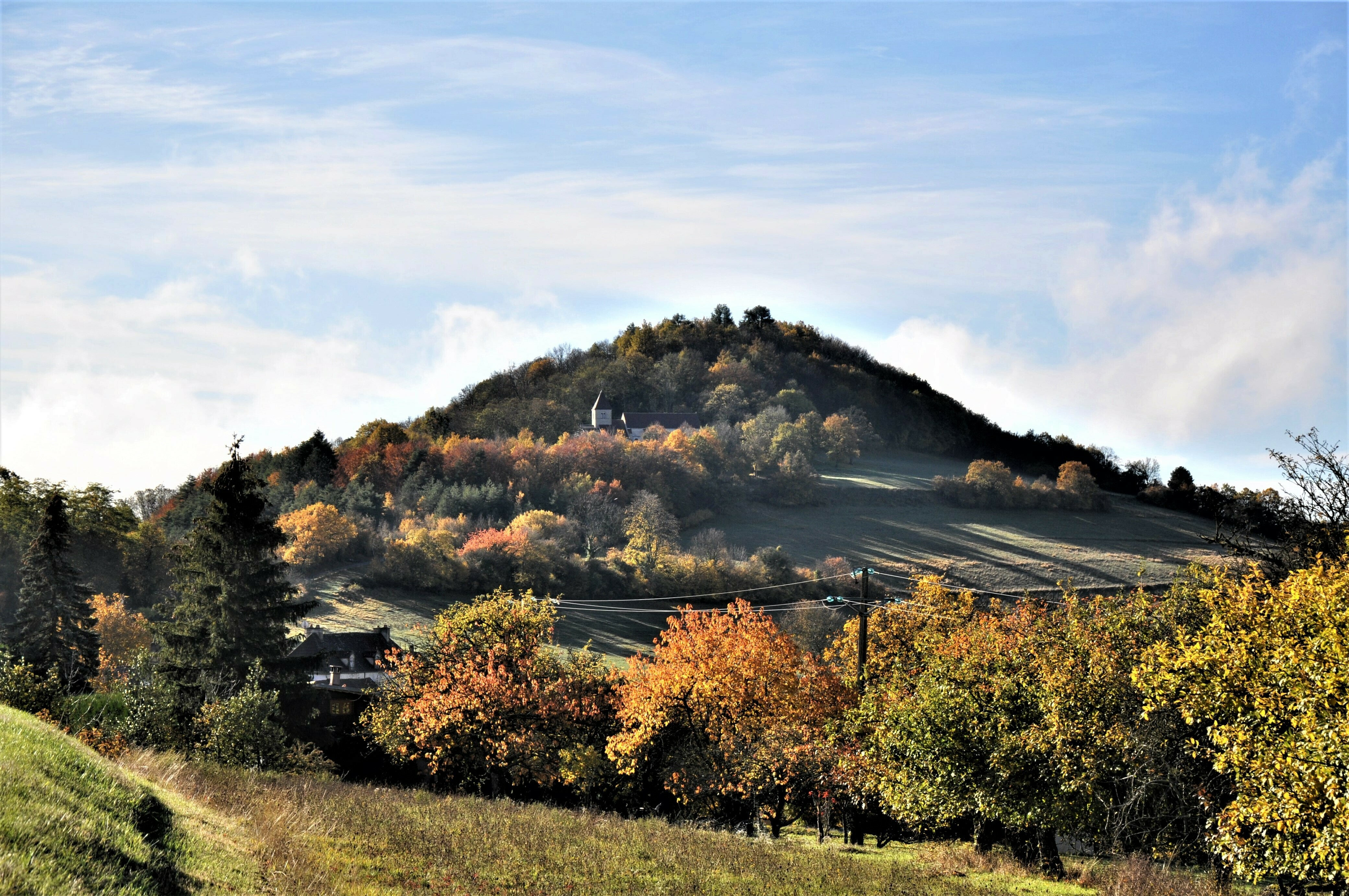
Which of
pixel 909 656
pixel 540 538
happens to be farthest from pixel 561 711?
pixel 540 538

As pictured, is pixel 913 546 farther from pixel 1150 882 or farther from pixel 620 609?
pixel 1150 882

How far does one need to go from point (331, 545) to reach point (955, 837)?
64675 millimetres

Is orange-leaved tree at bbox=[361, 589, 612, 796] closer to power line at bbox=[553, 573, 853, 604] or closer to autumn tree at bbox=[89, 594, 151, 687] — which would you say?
autumn tree at bbox=[89, 594, 151, 687]

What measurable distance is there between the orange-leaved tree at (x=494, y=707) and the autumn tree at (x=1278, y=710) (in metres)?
19.2

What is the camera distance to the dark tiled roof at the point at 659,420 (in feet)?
503

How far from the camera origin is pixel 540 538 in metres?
86.1

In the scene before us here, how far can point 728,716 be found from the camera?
30344 mm

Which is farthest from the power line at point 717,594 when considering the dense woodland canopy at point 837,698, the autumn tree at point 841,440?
the autumn tree at point 841,440

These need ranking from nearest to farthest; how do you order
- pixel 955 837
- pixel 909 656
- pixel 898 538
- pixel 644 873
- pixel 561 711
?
pixel 644 873 → pixel 955 837 → pixel 909 656 → pixel 561 711 → pixel 898 538

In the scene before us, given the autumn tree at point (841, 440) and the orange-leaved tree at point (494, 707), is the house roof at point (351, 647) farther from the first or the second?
the autumn tree at point (841, 440)

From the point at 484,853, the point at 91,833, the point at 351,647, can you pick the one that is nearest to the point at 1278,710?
the point at 484,853

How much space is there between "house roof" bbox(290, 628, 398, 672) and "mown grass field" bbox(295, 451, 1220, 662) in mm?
3159

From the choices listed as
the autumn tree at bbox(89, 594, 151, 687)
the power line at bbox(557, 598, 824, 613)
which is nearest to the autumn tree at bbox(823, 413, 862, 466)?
the power line at bbox(557, 598, 824, 613)

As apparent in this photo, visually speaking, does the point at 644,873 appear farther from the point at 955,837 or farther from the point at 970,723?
the point at 955,837
